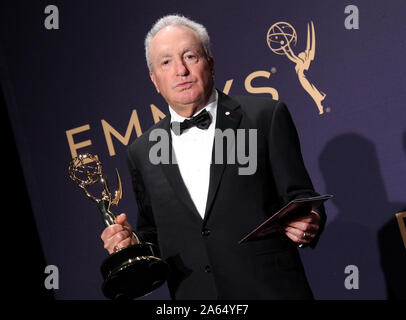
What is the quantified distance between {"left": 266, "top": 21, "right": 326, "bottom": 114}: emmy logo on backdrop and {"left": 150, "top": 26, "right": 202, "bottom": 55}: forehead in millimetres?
1121

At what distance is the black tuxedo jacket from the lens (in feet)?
5.46

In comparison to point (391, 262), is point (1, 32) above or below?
above

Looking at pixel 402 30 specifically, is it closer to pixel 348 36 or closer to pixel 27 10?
pixel 348 36

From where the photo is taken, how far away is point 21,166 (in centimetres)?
324

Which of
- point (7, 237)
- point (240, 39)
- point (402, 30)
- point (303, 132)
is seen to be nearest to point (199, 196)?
point (303, 132)

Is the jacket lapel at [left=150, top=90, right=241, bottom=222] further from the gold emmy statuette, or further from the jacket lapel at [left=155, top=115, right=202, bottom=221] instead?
the gold emmy statuette

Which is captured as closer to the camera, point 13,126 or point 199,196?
point 199,196

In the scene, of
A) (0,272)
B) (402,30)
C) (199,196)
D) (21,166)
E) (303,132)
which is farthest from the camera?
(21,166)

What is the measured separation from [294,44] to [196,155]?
131 centimetres

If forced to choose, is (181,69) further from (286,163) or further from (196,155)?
(286,163)

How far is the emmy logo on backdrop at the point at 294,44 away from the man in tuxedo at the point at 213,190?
1.05m

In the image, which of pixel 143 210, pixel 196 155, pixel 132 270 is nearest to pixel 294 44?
pixel 196 155

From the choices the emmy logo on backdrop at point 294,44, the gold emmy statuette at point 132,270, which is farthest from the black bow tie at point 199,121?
the emmy logo on backdrop at point 294,44

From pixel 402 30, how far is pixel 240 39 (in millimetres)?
915
